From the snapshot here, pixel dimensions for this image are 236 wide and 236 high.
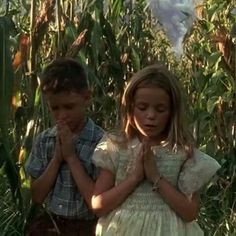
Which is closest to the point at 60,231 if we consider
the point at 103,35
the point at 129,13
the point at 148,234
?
the point at 148,234

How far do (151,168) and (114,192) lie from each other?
0.32 feet

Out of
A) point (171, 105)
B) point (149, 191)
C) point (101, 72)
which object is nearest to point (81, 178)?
point (149, 191)

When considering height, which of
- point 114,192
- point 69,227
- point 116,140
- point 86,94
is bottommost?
point 69,227

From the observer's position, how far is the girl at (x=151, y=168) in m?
1.75

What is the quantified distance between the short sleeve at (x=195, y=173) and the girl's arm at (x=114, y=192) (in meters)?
0.10

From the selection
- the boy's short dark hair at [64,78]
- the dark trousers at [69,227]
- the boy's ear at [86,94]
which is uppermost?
the boy's short dark hair at [64,78]

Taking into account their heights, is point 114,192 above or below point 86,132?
below

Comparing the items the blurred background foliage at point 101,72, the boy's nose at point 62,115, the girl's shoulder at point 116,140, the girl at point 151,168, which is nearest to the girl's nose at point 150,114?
the girl at point 151,168

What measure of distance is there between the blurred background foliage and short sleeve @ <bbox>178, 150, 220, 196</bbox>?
0.29 metres

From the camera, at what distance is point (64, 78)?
1.86 meters

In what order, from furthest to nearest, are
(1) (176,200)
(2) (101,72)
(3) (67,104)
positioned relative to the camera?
(2) (101,72), (3) (67,104), (1) (176,200)

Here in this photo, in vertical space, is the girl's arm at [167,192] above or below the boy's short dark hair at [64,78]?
below

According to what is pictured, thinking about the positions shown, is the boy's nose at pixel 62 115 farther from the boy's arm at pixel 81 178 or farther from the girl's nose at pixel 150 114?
the girl's nose at pixel 150 114

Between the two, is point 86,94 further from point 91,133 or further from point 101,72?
point 101,72
